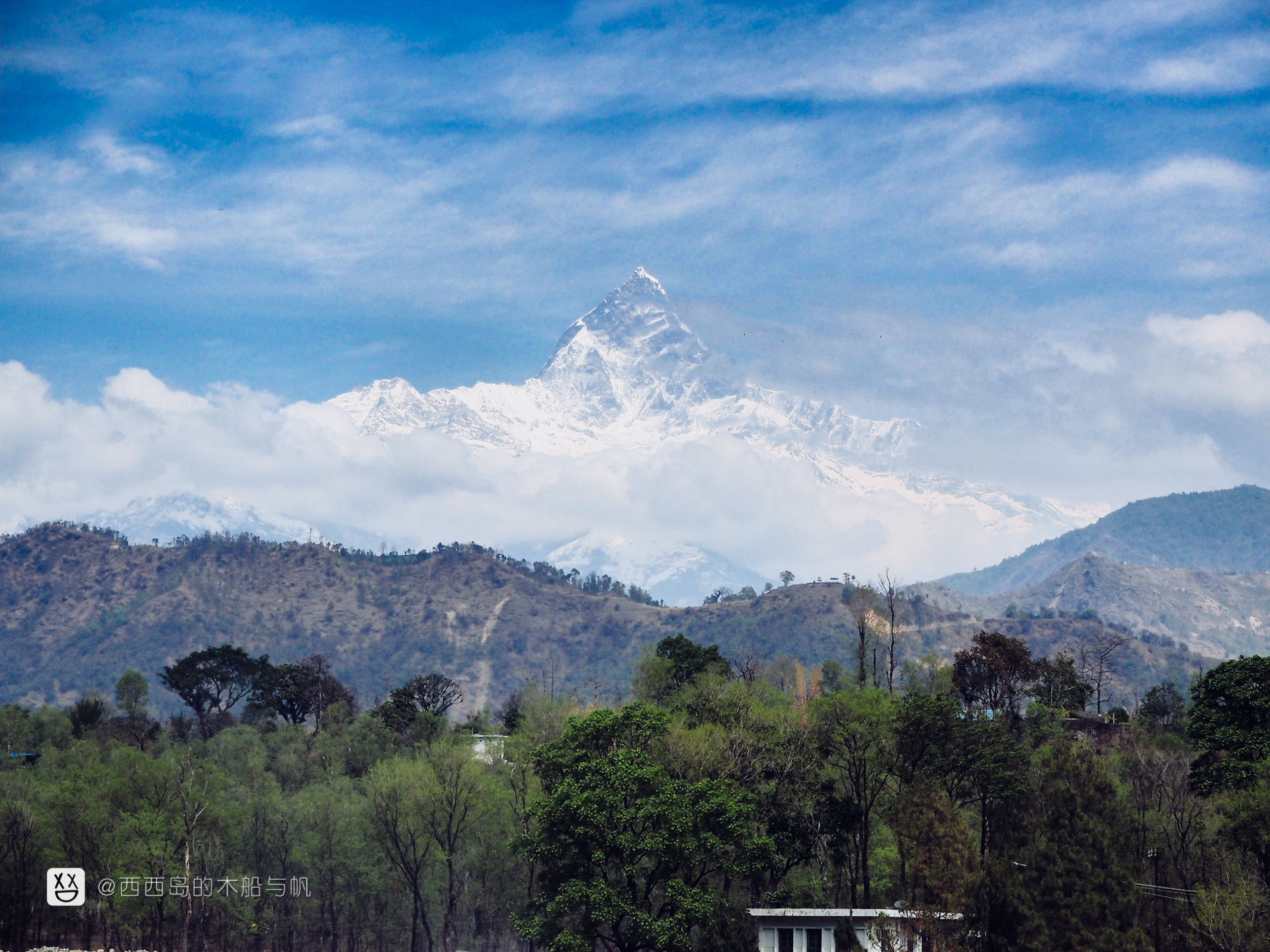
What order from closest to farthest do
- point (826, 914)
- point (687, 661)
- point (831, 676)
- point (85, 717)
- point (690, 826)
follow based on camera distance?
1. point (690, 826)
2. point (826, 914)
3. point (687, 661)
4. point (85, 717)
5. point (831, 676)

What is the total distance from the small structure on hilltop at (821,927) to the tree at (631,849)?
3271 mm

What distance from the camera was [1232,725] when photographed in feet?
258

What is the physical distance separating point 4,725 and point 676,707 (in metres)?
82.3

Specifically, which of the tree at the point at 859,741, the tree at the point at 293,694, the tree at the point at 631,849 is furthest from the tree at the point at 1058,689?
the tree at the point at 293,694

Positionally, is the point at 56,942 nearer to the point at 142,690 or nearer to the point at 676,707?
the point at 676,707

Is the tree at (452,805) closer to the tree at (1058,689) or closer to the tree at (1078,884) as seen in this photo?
the tree at (1078,884)

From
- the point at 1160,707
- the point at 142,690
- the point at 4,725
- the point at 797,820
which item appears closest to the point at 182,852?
the point at 797,820

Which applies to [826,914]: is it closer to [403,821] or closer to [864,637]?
[403,821]

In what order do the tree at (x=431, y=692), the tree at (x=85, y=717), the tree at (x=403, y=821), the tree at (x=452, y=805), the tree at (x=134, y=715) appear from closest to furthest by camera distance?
1. the tree at (x=452, y=805)
2. the tree at (x=403, y=821)
3. the tree at (x=85, y=717)
4. the tree at (x=134, y=715)
5. the tree at (x=431, y=692)

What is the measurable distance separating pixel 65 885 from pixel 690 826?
44.5 metres

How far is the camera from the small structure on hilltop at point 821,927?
6512 centimetres

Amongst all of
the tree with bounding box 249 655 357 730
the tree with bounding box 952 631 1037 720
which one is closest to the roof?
the tree with bounding box 952 631 1037 720

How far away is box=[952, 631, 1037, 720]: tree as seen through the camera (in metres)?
120

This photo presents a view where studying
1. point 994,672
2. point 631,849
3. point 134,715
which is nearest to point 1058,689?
point 994,672
